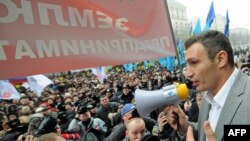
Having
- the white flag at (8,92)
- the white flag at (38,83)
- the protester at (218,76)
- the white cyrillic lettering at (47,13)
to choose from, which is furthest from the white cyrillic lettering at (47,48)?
the white flag at (38,83)

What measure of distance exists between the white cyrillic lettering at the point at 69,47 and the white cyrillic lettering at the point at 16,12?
302 mm

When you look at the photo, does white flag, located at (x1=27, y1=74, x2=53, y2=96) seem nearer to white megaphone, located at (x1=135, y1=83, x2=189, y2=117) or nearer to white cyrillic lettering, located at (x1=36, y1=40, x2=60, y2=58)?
white cyrillic lettering, located at (x1=36, y1=40, x2=60, y2=58)

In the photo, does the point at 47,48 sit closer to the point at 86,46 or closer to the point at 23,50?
the point at 23,50

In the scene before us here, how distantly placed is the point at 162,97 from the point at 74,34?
0.98 meters

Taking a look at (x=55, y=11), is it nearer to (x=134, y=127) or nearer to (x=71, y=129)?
(x=134, y=127)

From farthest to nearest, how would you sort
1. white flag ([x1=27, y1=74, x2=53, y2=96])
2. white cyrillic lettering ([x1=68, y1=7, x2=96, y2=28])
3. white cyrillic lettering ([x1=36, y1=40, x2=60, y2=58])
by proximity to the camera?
1. white flag ([x1=27, y1=74, x2=53, y2=96])
2. white cyrillic lettering ([x1=68, y1=7, x2=96, y2=28])
3. white cyrillic lettering ([x1=36, y1=40, x2=60, y2=58])

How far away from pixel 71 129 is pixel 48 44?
3.07 metres

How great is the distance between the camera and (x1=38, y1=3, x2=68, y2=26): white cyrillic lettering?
8.18 feet

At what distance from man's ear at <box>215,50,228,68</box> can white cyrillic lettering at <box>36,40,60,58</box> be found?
1.21 metres

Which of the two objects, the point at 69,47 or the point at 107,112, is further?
the point at 107,112

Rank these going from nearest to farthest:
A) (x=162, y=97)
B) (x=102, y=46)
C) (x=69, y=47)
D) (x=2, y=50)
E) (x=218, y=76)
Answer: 1. (x=218, y=76)
2. (x=162, y=97)
3. (x=2, y=50)
4. (x=69, y=47)
5. (x=102, y=46)

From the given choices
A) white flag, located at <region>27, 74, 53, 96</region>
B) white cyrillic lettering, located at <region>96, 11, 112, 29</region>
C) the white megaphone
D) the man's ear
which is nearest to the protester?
the man's ear

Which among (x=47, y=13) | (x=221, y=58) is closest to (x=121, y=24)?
(x=47, y=13)

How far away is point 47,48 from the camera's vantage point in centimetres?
248
